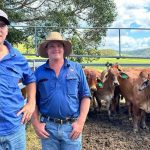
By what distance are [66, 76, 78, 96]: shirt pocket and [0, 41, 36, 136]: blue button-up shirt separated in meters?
0.56

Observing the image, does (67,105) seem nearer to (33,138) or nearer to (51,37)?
(51,37)

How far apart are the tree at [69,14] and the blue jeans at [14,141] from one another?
49.0 ft

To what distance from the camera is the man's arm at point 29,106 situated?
13.7 feet

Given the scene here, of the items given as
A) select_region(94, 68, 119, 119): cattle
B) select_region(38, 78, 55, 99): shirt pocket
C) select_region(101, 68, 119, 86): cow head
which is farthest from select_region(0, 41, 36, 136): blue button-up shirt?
select_region(94, 68, 119, 119): cattle

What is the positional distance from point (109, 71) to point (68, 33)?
7437mm

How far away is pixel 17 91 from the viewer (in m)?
4.10

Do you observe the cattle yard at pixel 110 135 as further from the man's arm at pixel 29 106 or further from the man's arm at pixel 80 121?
the man's arm at pixel 29 106

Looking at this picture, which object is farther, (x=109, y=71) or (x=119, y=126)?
(x=109, y=71)

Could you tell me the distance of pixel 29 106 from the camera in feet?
13.9

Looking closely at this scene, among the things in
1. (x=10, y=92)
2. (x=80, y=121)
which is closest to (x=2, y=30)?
(x=10, y=92)

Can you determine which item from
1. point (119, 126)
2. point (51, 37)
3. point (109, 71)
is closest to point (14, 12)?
point (109, 71)

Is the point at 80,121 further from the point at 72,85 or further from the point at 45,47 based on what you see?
the point at 45,47

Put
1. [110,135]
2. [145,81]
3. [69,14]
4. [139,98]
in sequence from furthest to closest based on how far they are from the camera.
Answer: [69,14], [139,98], [145,81], [110,135]

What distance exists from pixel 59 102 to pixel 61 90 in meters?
0.13
